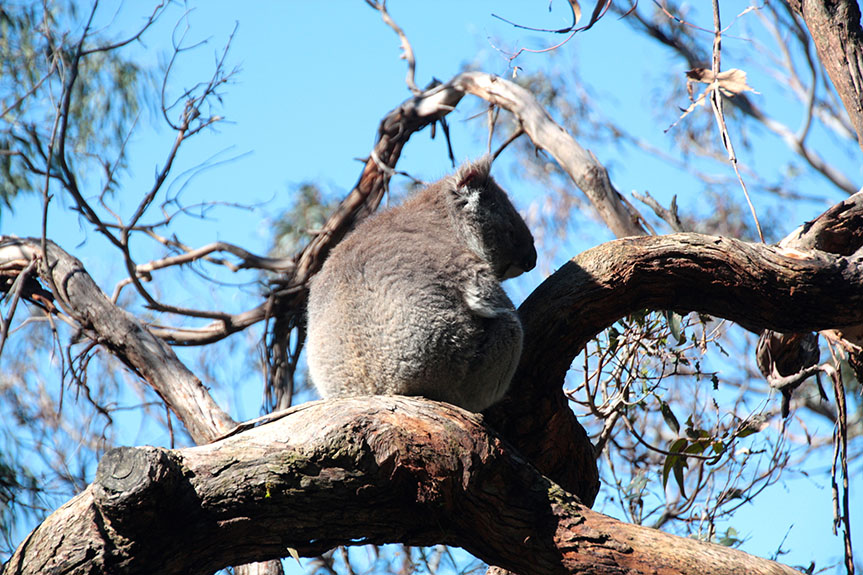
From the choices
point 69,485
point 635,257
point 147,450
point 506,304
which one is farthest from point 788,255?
point 69,485

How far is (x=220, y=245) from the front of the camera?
5379mm

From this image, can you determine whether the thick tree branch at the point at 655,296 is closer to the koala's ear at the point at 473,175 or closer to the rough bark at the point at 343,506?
the koala's ear at the point at 473,175

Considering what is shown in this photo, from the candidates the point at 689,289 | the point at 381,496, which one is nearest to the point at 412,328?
the point at 381,496

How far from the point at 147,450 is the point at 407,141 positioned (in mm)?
3846

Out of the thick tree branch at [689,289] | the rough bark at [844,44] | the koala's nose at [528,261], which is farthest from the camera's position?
the koala's nose at [528,261]

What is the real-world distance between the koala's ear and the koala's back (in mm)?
486

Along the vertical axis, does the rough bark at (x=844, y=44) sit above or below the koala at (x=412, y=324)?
above

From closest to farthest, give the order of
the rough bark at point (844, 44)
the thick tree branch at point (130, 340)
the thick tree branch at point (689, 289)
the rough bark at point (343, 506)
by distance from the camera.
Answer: the rough bark at point (343, 506) → the thick tree branch at point (689, 289) → the rough bark at point (844, 44) → the thick tree branch at point (130, 340)

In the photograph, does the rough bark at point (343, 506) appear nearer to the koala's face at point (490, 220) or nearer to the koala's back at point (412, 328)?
the koala's back at point (412, 328)

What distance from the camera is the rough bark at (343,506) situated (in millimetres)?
2219

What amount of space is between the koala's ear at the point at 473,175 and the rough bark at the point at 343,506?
54.5 inches

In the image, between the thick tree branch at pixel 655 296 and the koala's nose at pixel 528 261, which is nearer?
the thick tree branch at pixel 655 296

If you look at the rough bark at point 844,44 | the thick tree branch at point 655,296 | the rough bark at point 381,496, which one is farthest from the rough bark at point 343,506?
the rough bark at point 844,44

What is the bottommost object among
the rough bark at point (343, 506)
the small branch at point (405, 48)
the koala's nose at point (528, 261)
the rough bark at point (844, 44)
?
the rough bark at point (343, 506)
